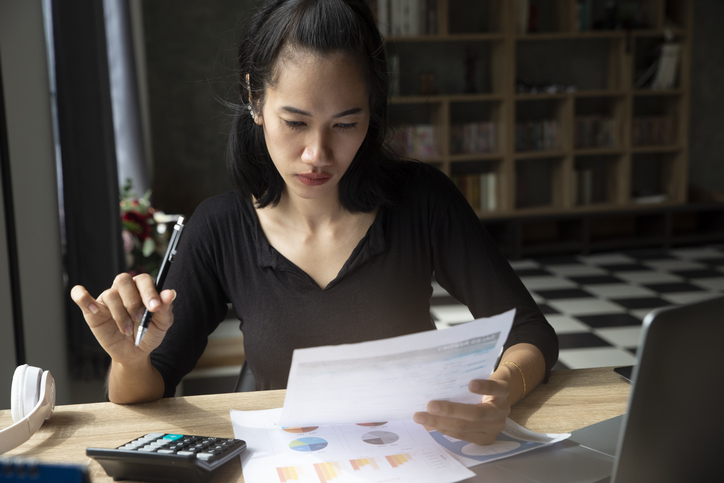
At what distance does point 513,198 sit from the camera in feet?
16.8

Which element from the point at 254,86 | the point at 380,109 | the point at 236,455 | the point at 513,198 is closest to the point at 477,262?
the point at 380,109

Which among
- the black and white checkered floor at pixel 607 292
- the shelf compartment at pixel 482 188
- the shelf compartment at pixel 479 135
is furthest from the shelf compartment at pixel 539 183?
the black and white checkered floor at pixel 607 292

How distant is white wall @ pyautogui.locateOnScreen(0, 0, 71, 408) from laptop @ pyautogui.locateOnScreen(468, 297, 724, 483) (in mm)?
1450

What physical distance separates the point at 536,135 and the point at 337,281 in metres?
4.26

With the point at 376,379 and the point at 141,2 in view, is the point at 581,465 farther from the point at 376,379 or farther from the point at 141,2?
the point at 141,2

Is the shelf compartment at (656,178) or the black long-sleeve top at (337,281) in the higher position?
the black long-sleeve top at (337,281)

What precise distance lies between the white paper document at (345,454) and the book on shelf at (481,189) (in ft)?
14.2

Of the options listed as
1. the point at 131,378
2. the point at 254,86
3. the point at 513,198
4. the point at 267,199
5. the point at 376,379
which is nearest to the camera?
the point at 376,379

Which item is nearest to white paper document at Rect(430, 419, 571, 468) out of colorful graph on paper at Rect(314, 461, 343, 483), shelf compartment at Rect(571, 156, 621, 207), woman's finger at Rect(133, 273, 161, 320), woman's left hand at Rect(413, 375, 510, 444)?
woman's left hand at Rect(413, 375, 510, 444)

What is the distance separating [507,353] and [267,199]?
563 mm

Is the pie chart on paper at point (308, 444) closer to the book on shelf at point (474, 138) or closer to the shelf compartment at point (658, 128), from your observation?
the book on shelf at point (474, 138)

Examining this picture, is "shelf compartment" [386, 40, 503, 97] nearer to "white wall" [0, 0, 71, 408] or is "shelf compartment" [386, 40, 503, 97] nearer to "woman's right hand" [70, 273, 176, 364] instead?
"white wall" [0, 0, 71, 408]

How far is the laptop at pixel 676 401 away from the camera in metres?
0.52

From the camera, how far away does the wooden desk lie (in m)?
0.85
